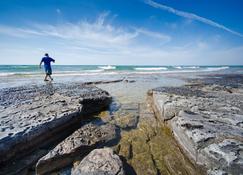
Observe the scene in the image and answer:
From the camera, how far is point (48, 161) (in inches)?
101

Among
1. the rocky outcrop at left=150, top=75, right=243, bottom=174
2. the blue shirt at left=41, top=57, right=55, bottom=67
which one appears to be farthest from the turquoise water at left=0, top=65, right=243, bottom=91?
the rocky outcrop at left=150, top=75, right=243, bottom=174

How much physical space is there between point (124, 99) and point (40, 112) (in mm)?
3571

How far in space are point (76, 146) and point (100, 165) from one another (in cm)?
77

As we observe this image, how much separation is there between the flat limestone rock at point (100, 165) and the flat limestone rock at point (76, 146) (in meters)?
0.41

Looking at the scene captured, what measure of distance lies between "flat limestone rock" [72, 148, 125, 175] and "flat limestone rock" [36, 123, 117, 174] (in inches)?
16.2

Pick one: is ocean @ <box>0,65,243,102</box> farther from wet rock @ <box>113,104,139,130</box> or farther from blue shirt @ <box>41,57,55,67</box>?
blue shirt @ <box>41,57,55,67</box>

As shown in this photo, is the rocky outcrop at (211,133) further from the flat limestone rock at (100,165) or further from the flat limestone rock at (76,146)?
the flat limestone rock at (76,146)

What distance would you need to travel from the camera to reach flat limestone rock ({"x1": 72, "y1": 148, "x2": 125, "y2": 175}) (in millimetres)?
2209

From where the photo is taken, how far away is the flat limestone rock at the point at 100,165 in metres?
2.21

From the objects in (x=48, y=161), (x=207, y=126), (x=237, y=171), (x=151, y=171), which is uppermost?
(x=207, y=126)

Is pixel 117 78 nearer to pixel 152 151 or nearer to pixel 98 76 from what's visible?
pixel 98 76

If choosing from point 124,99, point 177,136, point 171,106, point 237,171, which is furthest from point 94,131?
point 124,99

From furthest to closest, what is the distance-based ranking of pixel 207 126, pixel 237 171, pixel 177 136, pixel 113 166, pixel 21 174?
pixel 177 136, pixel 207 126, pixel 21 174, pixel 113 166, pixel 237 171

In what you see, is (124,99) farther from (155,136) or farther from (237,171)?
(237,171)
